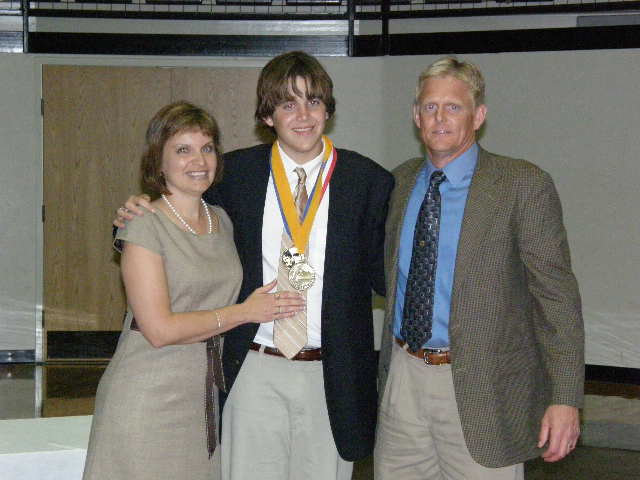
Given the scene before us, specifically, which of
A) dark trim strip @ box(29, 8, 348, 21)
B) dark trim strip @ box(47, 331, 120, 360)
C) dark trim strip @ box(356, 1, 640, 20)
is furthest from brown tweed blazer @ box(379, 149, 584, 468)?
dark trim strip @ box(47, 331, 120, 360)

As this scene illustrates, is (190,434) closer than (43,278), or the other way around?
(190,434)

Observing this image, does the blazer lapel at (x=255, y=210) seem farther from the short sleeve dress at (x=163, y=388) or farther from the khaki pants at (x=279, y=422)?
the khaki pants at (x=279, y=422)

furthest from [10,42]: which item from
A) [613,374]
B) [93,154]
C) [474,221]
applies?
[474,221]

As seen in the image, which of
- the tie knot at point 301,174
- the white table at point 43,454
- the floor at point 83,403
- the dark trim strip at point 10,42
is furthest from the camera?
the dark trim strip at point 10,42

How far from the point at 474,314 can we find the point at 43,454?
1592mm

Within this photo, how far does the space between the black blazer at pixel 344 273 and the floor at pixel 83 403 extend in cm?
213

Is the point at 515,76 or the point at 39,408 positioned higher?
the point at 515,76

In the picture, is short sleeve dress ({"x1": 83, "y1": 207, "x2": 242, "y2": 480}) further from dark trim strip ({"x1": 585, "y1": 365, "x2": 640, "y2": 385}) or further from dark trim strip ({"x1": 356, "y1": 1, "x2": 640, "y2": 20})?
dark trim strip ({"x1": 356, "y1": 1, "x2": 640, "y2": 20})

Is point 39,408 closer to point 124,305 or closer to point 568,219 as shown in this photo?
point 124,305

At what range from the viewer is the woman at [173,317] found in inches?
102

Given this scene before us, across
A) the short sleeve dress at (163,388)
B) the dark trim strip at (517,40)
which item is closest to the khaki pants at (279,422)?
the short sleeve dress at (163,388)

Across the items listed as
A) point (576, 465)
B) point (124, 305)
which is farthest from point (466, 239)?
point (124, 305)

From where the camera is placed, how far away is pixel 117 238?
265cm

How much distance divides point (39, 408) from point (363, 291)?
4075mm
